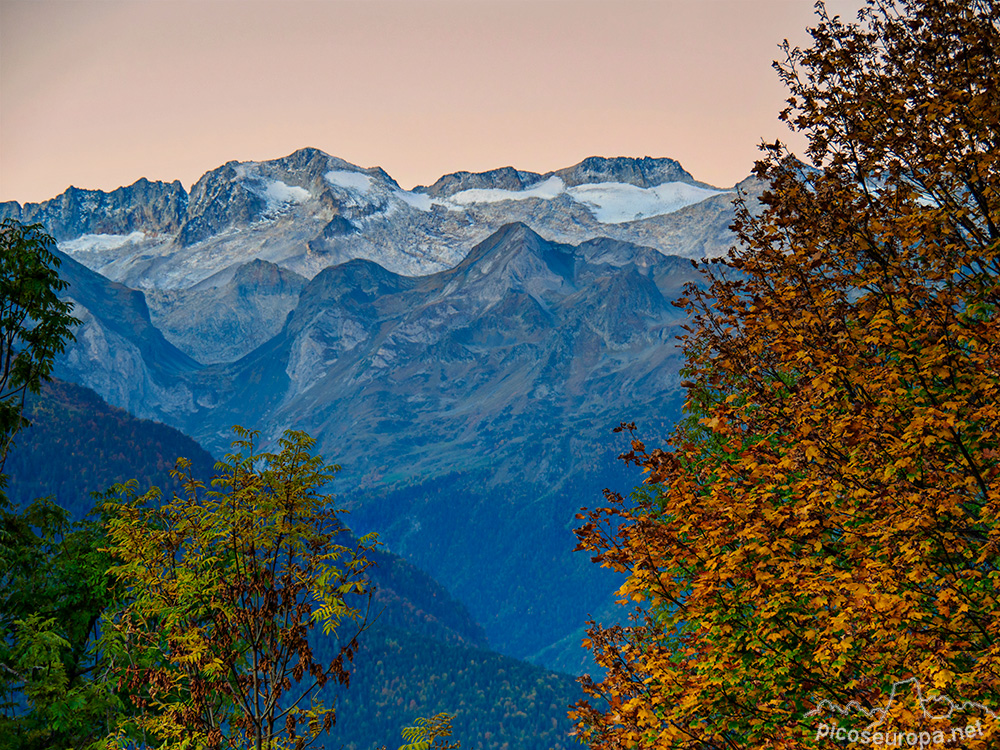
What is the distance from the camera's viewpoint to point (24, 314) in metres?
23.4

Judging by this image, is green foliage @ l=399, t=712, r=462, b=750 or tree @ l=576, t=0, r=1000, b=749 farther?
green foliage @ l=399, t=712, r=462, b=750

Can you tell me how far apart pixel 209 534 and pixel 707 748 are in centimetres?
902

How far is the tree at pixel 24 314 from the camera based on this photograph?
2317cm

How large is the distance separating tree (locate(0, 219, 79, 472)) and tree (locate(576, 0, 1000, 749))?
16.2m

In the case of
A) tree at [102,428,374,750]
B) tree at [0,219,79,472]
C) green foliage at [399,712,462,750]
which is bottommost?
green foliage at [399,712,462,750]

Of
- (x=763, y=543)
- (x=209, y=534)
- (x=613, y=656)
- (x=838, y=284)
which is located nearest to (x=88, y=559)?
(x=209, y=534)

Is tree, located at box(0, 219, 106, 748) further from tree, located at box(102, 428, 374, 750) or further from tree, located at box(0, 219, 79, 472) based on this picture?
tree, located at box(102, 428, 374, 750)

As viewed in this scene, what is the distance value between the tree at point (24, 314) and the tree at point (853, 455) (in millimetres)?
16165

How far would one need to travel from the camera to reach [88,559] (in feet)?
88.7

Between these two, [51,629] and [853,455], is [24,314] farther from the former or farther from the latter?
[853,455]

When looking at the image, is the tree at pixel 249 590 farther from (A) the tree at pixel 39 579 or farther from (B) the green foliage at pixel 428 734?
(A) the tree at pixel 39 579

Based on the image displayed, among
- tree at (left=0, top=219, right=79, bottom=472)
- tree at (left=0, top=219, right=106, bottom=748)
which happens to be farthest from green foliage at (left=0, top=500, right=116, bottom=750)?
tree at (left=0, top=219, right=79, bottom=472)

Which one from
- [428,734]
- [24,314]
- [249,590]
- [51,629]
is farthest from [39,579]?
[428,734]

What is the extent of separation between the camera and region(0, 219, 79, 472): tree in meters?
23.2
